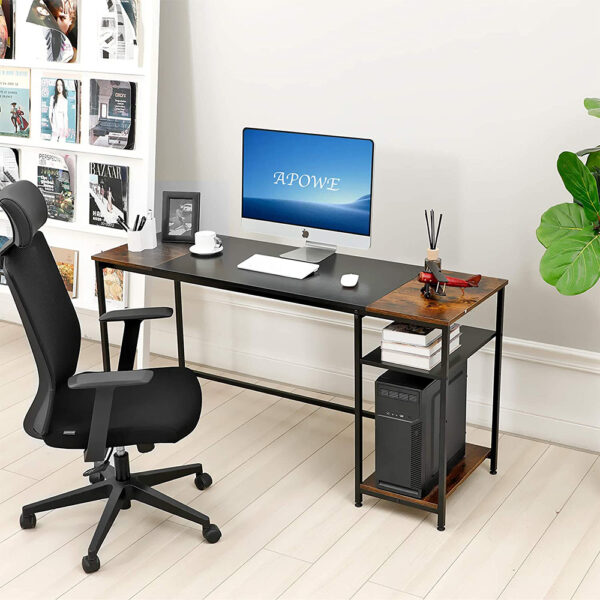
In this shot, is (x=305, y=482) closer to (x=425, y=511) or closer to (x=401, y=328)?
(x=425, y=511)

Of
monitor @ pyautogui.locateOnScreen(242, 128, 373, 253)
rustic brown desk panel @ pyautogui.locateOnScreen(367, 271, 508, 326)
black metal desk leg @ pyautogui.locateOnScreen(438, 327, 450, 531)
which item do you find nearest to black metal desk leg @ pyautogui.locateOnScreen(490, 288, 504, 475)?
rustic brown desk panel @ pyautogui.locateOnScreen(367, 271, 508, 326)

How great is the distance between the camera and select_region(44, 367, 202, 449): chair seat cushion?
284 cm

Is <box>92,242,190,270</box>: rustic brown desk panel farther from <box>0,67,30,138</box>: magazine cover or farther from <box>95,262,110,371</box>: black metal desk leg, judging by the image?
<box>0,67,30,138</box>: magazine cover

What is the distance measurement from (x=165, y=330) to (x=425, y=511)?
1.77m

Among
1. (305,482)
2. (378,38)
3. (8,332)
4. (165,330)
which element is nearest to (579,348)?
(305,482)

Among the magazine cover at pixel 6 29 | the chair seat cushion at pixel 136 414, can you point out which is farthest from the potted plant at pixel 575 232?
the magazine cover at pixel 6 29

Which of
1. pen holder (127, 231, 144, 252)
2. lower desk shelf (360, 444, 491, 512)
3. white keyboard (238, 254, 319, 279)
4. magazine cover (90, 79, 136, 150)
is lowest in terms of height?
lower desk shelf (360, 444, 491, 512)

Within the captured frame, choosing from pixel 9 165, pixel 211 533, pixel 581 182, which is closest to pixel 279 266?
pixel 211 533

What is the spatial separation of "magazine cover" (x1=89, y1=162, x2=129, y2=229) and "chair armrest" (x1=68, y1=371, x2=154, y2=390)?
5.20 ft

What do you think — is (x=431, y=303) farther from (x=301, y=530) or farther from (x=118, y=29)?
(x=118, y=29)

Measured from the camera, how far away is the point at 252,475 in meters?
3.53

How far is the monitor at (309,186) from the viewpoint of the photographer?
343cm

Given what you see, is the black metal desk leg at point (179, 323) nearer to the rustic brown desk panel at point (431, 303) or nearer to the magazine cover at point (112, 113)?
the magazine cover at point (112, 113)

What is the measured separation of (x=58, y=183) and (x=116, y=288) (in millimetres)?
553
